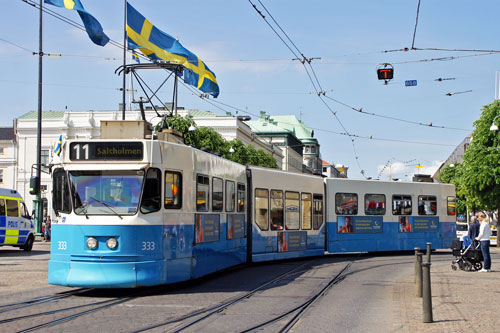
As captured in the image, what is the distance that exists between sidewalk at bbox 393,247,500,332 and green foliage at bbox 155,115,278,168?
2061 cm

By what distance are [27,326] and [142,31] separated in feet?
70.3

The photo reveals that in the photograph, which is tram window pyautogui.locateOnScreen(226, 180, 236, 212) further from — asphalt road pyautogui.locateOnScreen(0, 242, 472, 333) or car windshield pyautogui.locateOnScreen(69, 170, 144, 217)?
car windshield pyautogui.locateOnScreen(69, 170, 144, 217)

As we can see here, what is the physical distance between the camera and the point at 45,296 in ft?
40.6

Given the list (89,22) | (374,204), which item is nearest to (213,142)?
(374,204)

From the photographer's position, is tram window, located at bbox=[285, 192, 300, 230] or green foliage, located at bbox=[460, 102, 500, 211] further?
green foliage, located at bbox=[460, 102, 500, 211]

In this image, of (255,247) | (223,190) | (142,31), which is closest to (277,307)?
(223,190)

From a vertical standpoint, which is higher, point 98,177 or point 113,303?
point 98,177

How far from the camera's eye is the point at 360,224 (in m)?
24.7

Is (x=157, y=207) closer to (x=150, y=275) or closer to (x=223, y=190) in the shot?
(x=150, y=275)

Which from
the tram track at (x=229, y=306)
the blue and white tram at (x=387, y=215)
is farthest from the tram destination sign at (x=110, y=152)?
the blue and white tram at (x=387, y=215)

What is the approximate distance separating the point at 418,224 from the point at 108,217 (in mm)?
17357

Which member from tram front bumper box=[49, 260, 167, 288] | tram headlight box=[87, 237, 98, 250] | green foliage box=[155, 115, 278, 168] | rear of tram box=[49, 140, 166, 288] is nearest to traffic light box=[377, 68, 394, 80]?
rear of tram box=[49, 140, 166, 288]

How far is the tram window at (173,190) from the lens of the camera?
12.7 m

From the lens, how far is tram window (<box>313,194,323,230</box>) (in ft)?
74.9
